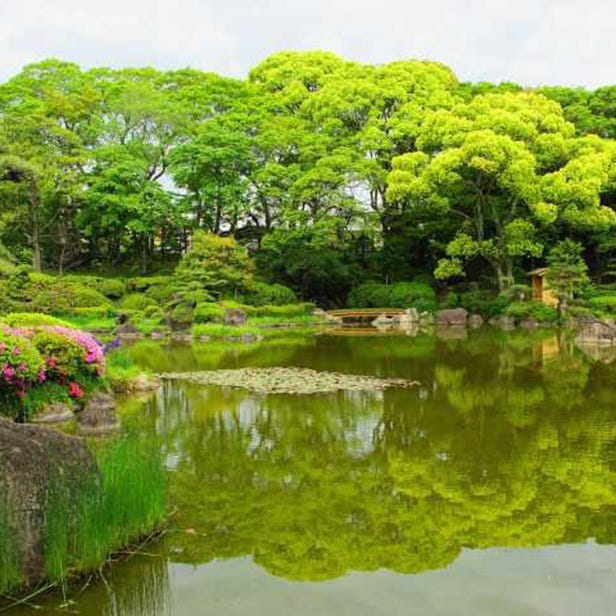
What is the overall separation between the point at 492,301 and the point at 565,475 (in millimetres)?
22014

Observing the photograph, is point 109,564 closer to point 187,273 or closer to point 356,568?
point 356,568

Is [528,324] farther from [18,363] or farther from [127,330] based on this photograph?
[18,363]

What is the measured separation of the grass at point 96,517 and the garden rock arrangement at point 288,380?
18.6 feet

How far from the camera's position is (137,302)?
25.1 metres

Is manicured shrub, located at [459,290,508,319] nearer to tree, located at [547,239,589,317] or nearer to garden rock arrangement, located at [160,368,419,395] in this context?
tree, located at [547,239,589,317]

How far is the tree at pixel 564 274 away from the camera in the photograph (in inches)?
932

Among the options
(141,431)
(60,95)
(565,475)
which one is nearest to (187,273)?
(60,95)

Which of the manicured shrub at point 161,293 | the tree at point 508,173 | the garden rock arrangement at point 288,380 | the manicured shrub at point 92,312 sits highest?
the tree at point 508,173

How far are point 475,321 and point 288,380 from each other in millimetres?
16932

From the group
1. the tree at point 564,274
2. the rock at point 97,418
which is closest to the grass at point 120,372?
the rock at point 97,418

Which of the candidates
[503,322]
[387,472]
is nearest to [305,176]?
[503,322]

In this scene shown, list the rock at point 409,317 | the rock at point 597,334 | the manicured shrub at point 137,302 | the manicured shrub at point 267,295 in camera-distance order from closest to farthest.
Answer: the rock at point 597,334, the manicured shrub at point 137,302, the manicured shrub at point 267,295, the rock at point 409,317

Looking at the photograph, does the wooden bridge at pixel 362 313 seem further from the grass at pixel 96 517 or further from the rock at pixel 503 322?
the grass at pixel 96 517

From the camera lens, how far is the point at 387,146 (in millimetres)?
28969
